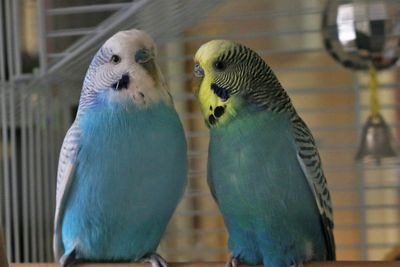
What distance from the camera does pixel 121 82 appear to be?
751 millimetres

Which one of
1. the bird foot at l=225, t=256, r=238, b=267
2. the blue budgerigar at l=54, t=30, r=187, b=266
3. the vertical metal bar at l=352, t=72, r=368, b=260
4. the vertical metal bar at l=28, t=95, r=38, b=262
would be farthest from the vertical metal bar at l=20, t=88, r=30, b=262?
the vertical metal bar at l=352, t=72, r=368, b=260

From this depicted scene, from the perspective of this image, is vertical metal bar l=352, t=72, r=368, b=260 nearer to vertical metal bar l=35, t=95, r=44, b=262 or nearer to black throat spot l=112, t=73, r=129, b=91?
vertical metal bar l=35, t=95, r=44, b=262

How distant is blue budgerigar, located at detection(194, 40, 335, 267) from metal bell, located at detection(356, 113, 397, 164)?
354mm

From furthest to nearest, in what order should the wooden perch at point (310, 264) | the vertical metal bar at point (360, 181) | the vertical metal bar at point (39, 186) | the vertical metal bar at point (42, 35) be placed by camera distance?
the vertical metal bar at point (360, 181) → the vertical metal bar at point (39, 186) → the vertical metal bar at point (42, 35) → the wooden perch at point (310, 264)

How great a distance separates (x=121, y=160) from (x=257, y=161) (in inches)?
5.4

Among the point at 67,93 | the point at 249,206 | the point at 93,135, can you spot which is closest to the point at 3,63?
the point at 67,93

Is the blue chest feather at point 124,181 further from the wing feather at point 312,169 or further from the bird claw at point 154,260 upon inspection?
the wing feather at point 312,169

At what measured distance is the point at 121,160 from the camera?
0.76 m

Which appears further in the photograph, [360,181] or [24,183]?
[360,181]

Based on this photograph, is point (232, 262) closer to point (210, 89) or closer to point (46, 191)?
point (210, 89)

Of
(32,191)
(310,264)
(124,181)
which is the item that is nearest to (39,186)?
(32,191)

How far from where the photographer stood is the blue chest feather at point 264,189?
0.77 m

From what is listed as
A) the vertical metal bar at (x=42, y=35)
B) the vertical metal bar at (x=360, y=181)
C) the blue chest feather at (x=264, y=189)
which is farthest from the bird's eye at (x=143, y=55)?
the vertical metal bar at (x=360, y=181)

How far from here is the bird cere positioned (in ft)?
2.49
